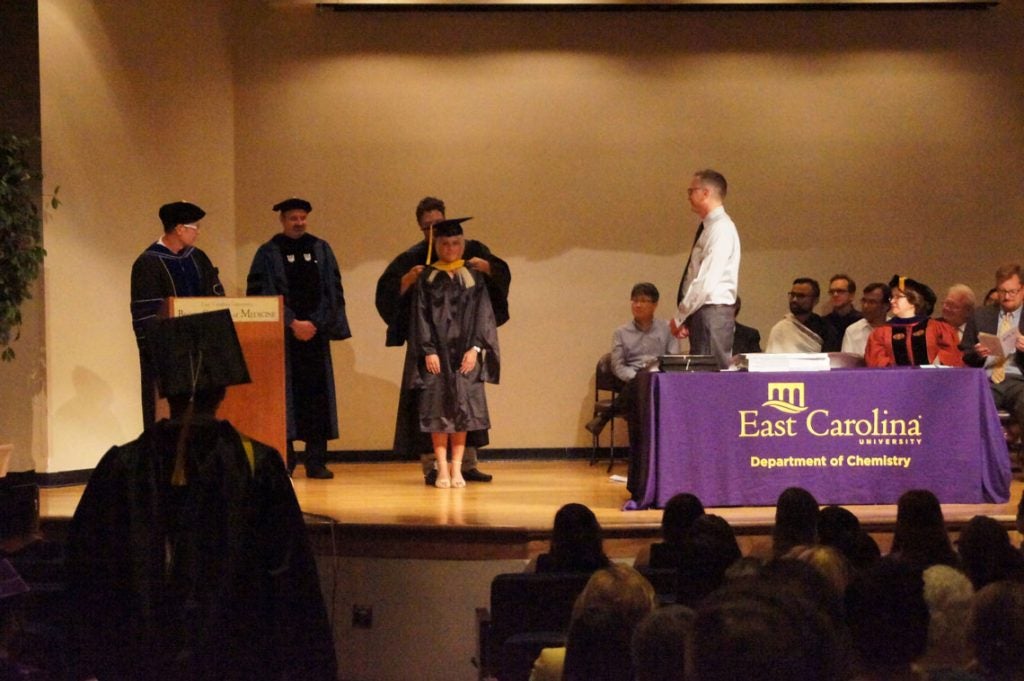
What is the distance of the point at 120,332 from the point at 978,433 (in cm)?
508

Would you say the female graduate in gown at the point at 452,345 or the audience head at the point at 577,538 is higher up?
the female graduate in gown at the point at 452,345

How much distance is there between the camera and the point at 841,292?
8609 millimetres

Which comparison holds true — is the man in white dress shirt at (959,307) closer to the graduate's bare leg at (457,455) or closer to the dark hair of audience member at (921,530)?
the graduate's bare leg at (457,455)

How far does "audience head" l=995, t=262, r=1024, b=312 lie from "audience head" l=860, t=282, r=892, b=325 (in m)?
0.77

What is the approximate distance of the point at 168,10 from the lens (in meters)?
8.27

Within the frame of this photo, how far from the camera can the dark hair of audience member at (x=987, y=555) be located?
3.48 meters

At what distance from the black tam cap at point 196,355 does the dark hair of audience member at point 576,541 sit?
1163mm

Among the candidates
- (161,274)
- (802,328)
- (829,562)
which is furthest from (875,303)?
(829,562)

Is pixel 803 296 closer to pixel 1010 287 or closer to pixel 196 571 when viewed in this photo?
pixel 1010 287

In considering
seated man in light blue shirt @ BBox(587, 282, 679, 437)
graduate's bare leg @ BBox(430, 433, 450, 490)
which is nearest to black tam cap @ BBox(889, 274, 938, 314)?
seated man in light blue shirt @ BBox(587, 282, 679, 437)

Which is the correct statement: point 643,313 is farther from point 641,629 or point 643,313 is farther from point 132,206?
point 641,629

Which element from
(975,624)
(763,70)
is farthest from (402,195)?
(975,624)

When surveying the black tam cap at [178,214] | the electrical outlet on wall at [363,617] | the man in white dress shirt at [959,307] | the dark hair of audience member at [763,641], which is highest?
the black tam cap at [178,214]

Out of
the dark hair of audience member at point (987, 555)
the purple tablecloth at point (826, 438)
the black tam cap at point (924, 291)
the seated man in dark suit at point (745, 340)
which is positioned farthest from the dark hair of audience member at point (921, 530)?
the seated man in dark suit at point (745, 340)
